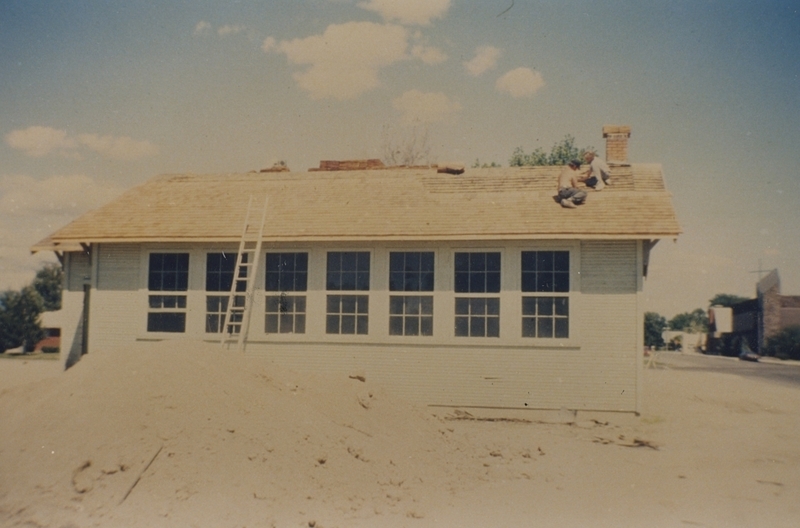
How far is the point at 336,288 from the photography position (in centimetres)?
1170

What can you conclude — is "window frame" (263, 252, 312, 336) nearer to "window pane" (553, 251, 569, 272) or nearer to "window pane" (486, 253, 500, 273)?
"window pane" (486, 253, 500, 273)

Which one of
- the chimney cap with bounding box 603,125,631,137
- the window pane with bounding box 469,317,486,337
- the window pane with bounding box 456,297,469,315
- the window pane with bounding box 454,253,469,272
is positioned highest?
the chimney cap with bounding box 603,125,631,137

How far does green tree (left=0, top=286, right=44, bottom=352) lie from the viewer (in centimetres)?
3161

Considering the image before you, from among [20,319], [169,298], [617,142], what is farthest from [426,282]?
[20,319]

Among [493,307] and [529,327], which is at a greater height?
[493,307]

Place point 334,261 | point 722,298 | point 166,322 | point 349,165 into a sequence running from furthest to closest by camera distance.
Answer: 1. point 722,298
2. point 349,165
3. point 166,322
4. point 334,261

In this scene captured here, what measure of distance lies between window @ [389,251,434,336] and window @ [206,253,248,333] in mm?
2986

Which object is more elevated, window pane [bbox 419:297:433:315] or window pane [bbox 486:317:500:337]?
window pane [bbox 419:297:433:315]

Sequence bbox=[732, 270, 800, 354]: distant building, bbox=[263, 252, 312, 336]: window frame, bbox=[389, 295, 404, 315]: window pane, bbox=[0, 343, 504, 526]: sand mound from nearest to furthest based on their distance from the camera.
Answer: bbox=[0, 343, 504, 526]: sand mound
bbox=[389, 295, 404, 315]: window pane
bbox=[263, 252, 312, 336]: window frame
bbox=[732, 270, 800, 354]: distant building

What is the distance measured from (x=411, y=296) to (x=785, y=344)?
40968 millimetres

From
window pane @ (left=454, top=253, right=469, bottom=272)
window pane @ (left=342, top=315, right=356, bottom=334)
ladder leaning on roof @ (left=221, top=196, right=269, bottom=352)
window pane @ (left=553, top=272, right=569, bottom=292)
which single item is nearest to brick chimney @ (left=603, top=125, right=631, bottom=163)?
window pane @ (left=553, top=272, right=569, bottom=292)

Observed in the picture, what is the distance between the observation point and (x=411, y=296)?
11430 millimetres

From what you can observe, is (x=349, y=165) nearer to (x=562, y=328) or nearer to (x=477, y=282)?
(x=477, y=282)

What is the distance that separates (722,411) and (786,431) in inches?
78.0
